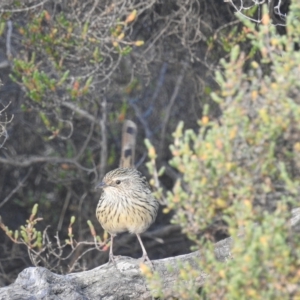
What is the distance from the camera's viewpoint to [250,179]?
387cm

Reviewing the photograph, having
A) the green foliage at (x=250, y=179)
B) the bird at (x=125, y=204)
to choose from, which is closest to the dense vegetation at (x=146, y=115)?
the green foliage at (x=250, y=179)

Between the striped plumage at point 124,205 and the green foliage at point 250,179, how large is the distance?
314 cm

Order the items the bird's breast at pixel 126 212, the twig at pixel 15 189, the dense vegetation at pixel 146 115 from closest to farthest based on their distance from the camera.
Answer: the dense vegetation at pixel 146 115
the bird's breast at pixel 126 212
the twig at pixel 15 189

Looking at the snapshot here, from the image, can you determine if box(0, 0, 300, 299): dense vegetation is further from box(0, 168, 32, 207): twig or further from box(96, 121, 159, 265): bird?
box(96, 121, 159, 265): bird

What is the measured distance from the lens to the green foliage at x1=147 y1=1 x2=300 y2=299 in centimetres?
373

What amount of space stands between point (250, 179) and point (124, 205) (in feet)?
11.2

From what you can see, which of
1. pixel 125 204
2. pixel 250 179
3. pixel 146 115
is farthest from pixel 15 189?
pixel 250 179

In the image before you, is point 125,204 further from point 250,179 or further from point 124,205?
point 250,179

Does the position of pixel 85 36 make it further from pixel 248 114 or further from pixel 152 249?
pixel 248 114

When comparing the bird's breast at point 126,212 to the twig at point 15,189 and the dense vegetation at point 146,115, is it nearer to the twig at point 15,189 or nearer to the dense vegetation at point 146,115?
the dense vegetation at point 146,115

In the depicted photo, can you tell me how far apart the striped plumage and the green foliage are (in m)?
3.14

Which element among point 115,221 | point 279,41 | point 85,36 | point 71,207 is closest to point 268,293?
point 279,41

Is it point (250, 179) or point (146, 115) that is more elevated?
point (250, 179)

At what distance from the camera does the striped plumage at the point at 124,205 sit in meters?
7.16
